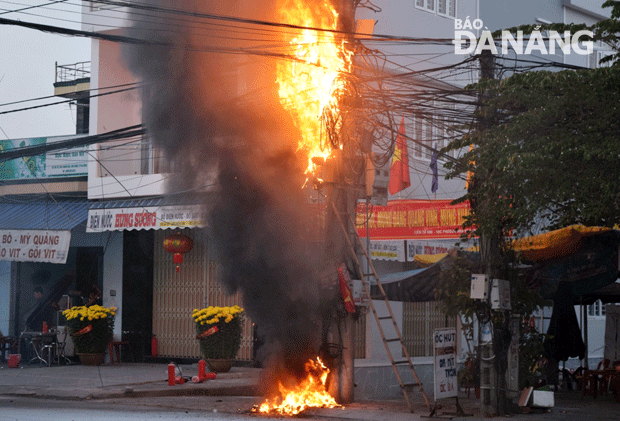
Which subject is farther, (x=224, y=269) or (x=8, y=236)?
(x=8, y=236)

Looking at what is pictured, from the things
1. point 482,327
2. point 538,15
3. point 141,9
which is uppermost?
point 538,15

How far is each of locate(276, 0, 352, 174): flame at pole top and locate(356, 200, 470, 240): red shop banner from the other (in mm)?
5153

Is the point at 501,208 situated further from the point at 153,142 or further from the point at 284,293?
the point at 153,142

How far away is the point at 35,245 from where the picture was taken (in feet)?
65.8

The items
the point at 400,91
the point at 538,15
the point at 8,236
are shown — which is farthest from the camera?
the point at 538,15

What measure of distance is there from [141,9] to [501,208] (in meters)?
6.84

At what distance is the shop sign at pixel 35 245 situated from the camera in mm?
19781

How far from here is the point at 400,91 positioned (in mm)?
14992

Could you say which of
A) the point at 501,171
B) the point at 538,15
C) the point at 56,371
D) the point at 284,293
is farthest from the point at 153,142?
the point at 538,15

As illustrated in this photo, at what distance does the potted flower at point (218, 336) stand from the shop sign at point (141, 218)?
7.03 ft

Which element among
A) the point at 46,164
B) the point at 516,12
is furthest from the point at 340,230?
the point at 516,12

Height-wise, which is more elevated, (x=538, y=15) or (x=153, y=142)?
(x=538, y=15)

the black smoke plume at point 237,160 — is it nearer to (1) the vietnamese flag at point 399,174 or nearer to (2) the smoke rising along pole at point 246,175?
(2) the smoke rising along pole at point 246,175

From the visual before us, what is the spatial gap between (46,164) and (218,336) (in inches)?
322
